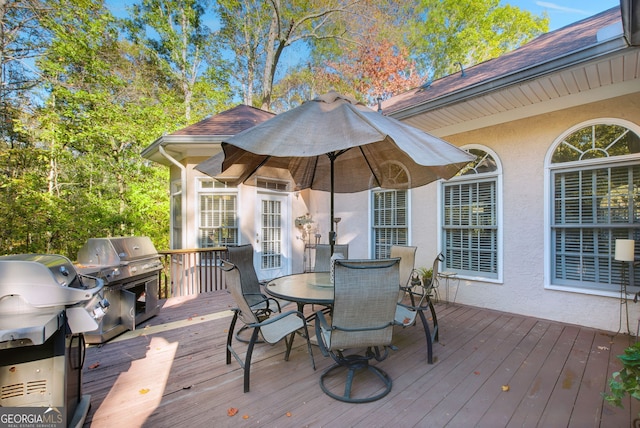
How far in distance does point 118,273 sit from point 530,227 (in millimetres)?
5339

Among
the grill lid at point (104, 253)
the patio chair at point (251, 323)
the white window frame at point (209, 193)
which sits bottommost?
the patio chair at point (251, 323)

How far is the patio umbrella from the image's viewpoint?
6.50 ft

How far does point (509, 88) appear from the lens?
344 cm

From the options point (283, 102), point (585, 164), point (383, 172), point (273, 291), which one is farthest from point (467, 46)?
point (273, 291)

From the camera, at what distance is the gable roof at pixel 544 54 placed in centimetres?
291

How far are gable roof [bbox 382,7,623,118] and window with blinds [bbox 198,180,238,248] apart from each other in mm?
3738

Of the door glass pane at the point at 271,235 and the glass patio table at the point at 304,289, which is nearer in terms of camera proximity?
the glass patio table at the point at 304,289

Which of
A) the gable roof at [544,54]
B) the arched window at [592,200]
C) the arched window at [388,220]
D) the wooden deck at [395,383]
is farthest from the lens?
the arched window at [388,220]

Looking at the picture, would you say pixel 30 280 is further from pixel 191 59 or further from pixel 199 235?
pixel 191 59

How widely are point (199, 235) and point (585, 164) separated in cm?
663

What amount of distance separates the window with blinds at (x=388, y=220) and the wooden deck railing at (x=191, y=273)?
3.09 metres

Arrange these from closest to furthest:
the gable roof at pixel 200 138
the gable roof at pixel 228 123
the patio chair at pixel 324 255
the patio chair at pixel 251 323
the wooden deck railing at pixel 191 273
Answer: the patio chair at pixel 251 323
the patio chair at pixel 324 255
the wooden deck railing at pixel 191 273
the gable roof at pixel 200 138
the gable roof at pixel 228 123

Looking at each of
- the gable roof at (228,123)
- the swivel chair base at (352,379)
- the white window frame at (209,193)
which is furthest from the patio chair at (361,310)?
the gable roof at (228,123)

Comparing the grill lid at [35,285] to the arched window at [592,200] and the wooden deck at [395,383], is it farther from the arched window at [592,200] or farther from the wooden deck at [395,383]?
the arched window at [592,200]
